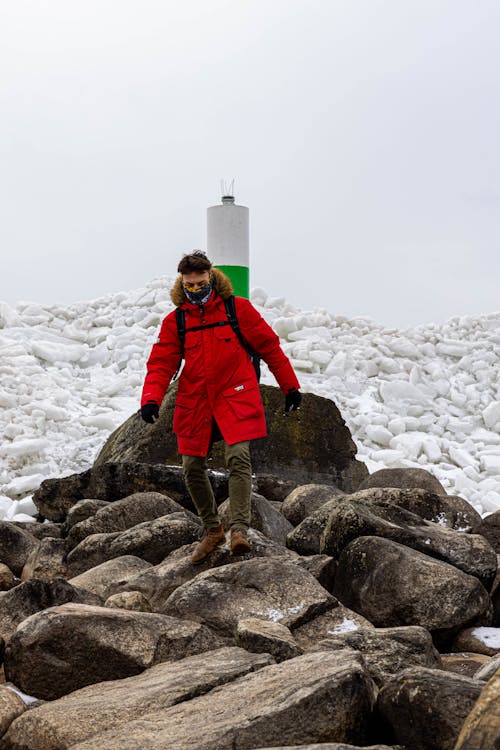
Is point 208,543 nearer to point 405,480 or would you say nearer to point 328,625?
point 328,625

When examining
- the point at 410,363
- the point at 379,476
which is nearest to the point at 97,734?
the point at 379,476

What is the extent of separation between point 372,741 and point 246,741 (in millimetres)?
569

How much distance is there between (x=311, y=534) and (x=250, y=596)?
1430mm

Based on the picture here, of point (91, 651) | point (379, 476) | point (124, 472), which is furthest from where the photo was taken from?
point (379, 476)

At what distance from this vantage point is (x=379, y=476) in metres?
10.2

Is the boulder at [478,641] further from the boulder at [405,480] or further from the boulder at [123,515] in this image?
the boulder at [405,480]

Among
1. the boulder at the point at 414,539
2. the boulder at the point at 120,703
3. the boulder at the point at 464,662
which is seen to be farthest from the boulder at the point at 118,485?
the boulder at the point at 120,703

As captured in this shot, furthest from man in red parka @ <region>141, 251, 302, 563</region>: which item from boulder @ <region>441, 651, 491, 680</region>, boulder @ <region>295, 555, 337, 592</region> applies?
boulder @ <region>441, 651, 491, 680</region>

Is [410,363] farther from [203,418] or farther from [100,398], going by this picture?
[203,418]

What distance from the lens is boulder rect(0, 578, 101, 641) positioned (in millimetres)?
6008

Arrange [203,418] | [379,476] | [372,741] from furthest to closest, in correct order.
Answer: [379,476] < [203,418] < [372,741]

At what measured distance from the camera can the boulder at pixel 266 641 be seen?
486 cm

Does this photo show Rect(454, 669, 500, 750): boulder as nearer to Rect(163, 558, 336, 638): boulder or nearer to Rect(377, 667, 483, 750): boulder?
Rect(377, 667, 483, 750): boulder

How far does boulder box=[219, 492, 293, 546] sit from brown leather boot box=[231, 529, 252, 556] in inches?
44.1
